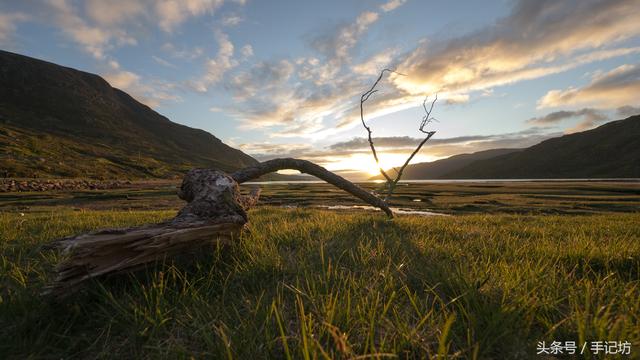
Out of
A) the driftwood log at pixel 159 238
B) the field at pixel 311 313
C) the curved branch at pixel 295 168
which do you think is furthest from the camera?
the curved branch at pixel 295 168

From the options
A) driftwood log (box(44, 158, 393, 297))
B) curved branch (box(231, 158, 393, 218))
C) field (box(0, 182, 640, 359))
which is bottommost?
field (box(0, 182, 640, 359))

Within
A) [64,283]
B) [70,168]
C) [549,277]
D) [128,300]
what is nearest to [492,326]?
[549,277]

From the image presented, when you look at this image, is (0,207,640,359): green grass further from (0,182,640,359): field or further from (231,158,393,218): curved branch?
(231,158,393,218): curved branch

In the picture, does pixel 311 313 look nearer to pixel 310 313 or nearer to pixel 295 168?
pixel 310 313

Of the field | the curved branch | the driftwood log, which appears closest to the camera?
the field

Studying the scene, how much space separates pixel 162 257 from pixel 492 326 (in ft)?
10.9

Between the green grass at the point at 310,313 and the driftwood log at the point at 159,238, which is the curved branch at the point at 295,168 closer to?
the driftwood log at the point at 159,238

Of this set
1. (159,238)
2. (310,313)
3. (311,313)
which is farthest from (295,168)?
(310,313)

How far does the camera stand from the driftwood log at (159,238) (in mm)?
2631

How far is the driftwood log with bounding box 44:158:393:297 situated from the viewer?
8.63 feet

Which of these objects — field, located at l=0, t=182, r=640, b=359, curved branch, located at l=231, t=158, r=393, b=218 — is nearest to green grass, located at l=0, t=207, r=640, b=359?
field, located at l=0, t=182, r=640, b=359

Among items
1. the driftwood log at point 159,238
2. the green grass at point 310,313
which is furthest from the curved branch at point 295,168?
the green grass at point 310,313

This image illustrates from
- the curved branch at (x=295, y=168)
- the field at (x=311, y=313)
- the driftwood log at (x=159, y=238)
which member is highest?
the curved branch at (x=295, y=168)

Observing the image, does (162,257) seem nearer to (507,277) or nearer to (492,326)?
(492,326)
